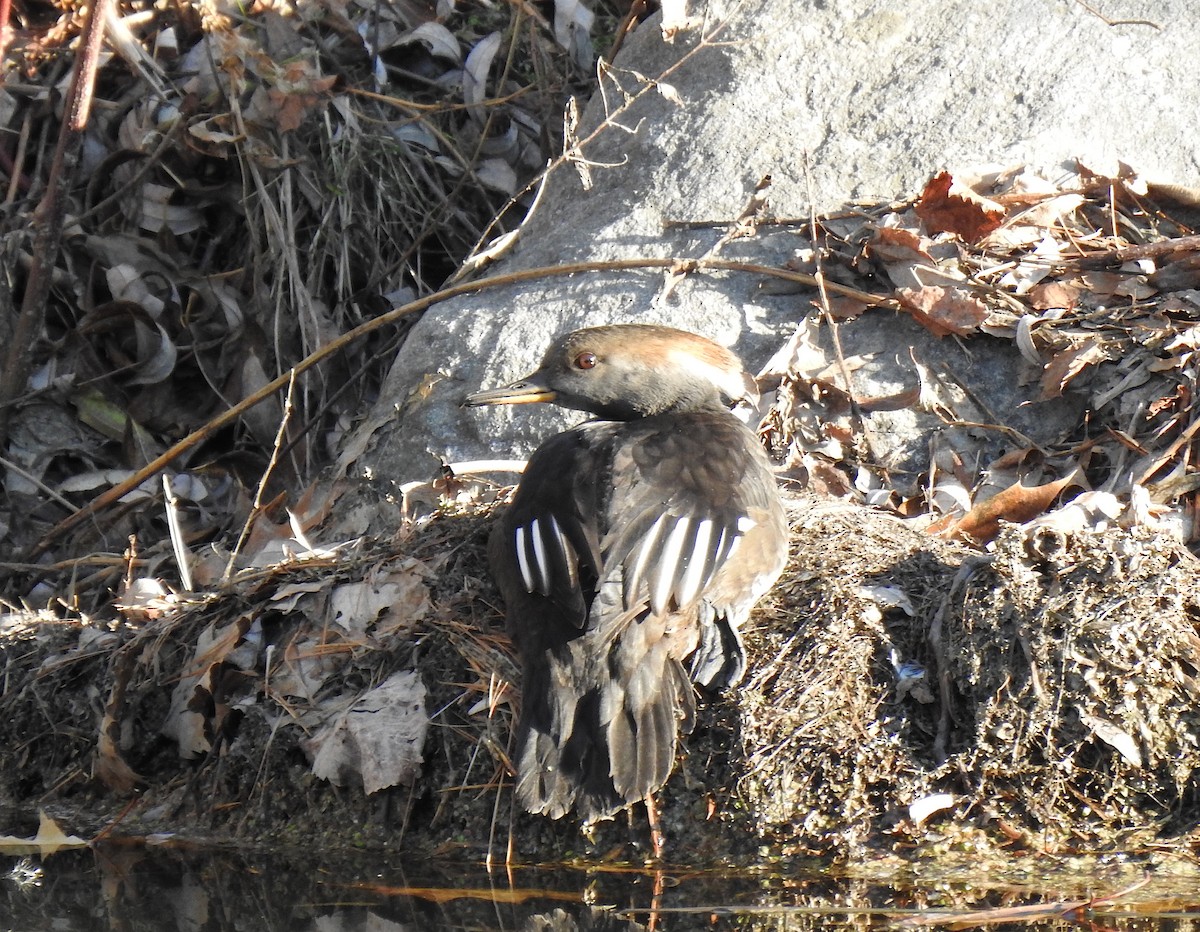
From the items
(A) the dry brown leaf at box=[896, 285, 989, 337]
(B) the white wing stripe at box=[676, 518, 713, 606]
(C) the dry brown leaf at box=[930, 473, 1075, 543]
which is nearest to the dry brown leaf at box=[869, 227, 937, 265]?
(A) the dry brown leaf at box=[896, 285, 989, 337]

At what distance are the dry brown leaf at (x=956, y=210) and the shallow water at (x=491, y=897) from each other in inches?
108

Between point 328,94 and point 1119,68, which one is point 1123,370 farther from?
point 328,94

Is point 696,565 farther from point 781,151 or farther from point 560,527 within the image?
point 781,151

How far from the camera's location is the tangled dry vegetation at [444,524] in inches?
143

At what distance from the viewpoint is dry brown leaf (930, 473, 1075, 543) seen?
15.4ft

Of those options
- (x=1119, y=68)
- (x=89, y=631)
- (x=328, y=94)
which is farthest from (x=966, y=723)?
(x=328, y=94)

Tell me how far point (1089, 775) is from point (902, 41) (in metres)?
3.60

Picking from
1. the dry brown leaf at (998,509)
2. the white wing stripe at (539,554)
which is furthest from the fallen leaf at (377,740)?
the dry brown leaf at (998,509)

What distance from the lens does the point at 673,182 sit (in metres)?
5.98

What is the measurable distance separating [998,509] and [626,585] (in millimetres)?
1543

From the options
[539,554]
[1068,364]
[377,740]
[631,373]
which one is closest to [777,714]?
[539,554]

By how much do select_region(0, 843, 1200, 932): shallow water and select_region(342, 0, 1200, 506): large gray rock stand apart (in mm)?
1941

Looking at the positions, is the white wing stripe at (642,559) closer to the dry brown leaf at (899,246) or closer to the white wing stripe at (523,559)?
the white wing stripe at (523,559)

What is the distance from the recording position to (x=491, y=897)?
353cm
